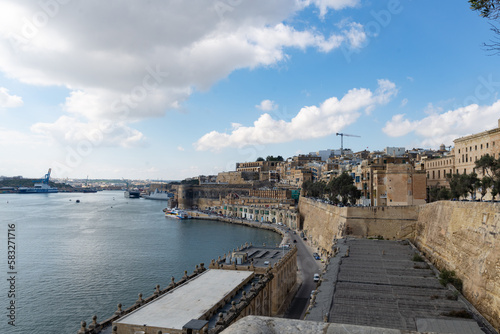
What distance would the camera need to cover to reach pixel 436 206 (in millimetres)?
25938

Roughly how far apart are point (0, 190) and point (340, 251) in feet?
711

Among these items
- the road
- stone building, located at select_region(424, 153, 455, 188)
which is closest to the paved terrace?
the road

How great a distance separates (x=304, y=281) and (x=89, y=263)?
2104cm

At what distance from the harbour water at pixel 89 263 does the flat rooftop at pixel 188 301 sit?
25.0 ft

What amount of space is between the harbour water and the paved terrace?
14594 mm

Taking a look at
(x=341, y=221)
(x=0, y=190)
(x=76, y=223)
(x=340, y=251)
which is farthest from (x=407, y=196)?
(x=0, y=190)

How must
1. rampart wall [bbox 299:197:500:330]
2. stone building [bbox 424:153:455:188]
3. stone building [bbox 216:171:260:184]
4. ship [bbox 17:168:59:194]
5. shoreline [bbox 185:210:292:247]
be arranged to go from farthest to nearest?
ship [bbox 17:168:59:194] < stone building [bbox 216:171:260:184] < shoreline [bbox 185:210:292:247] < stone building [bbox 424:153:455:188] < rampart wall [bbox 299:197:500:330]

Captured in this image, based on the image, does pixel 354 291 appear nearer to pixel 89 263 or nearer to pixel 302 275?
pixel 302 275

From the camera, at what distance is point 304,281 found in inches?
1141

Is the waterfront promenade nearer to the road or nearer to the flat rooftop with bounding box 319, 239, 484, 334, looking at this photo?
the road

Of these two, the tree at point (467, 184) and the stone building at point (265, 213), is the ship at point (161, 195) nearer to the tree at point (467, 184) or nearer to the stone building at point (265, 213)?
the stone building at point (265, 213)

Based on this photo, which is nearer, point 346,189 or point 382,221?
point 382,221

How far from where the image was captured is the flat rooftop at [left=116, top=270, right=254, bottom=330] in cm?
1352

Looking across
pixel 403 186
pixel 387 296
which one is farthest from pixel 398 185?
pixel 387 296
